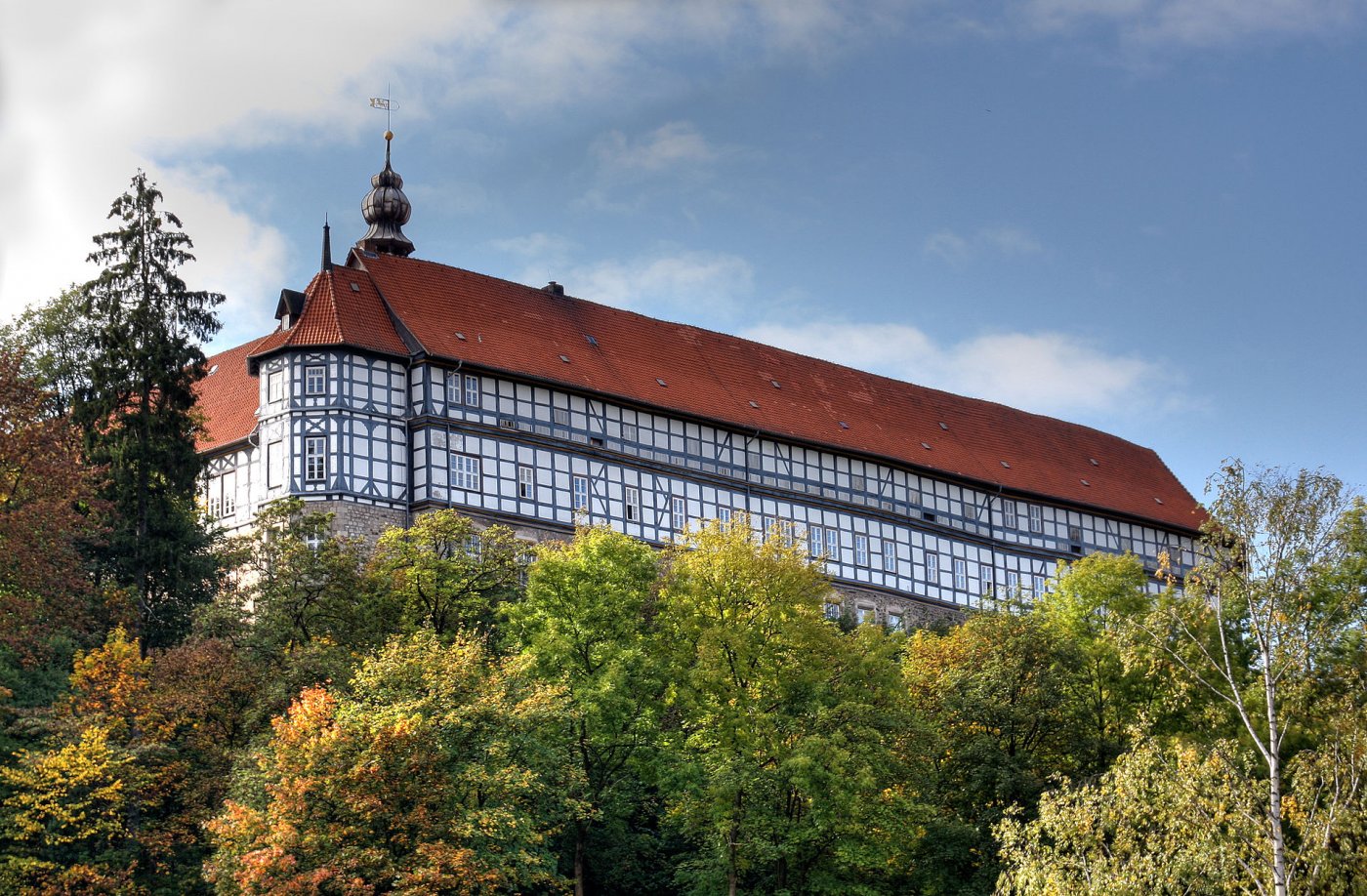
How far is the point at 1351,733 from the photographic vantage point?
100ft

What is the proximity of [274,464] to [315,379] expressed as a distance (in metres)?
2.67

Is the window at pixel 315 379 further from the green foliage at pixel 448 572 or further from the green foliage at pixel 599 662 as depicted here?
the green foliage at pixel 599 662

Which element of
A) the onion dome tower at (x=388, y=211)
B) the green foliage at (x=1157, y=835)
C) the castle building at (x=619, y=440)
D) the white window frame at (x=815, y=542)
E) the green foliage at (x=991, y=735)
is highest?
the onion dome tower at (x=388, y=211)

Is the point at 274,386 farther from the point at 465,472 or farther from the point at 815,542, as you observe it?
the point at 815,542

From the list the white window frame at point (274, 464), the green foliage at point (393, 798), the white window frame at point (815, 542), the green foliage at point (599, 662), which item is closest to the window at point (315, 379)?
the white window frame at point (274, 464)

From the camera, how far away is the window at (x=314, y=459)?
192 feet

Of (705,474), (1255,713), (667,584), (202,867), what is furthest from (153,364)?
(1255,713)

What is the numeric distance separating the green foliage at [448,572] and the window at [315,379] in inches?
460

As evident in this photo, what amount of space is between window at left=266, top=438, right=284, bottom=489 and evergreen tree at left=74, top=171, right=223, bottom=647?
6692 mm

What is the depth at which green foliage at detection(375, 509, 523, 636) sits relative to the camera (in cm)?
4653

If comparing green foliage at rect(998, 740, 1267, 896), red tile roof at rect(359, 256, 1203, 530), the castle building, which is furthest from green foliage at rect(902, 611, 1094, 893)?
green foliage at rect(998, 740, 1267, 896)

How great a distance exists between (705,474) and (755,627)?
22069mm

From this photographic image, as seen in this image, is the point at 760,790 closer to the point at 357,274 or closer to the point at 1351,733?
the point at 1351,733

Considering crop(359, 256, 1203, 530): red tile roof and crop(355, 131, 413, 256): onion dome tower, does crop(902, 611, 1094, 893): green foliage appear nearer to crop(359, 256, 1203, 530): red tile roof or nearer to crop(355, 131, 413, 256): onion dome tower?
crop(359, 256, 1203, 530): red tile roof
